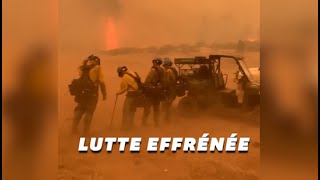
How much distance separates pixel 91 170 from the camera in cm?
160

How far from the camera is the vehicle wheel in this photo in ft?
5.15

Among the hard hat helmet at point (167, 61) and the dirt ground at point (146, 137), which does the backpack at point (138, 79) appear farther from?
the hard hat helmet at point (167, 61)

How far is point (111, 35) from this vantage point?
5.16 ft

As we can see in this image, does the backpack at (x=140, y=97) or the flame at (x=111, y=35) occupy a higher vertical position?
the flame at (x=111, y=35)

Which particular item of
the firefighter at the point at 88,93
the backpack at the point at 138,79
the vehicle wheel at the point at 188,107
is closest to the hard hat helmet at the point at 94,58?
the firefighter at the point at 88,93

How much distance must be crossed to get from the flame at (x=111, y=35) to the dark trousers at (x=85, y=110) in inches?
8.7

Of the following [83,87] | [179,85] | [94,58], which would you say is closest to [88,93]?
[83,87]

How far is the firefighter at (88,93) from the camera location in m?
1.58

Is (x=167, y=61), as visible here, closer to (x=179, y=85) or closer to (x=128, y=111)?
(x=179, y=85)

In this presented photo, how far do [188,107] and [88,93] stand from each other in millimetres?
413

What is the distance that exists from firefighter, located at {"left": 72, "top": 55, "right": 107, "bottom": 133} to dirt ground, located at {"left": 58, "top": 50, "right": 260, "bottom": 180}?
2cm

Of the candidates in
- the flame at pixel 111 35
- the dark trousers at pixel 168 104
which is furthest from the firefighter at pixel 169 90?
the flame at pixel 111 35

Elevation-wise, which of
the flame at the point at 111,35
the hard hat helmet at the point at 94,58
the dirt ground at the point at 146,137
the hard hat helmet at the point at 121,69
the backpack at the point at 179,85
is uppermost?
the flame at the point at 111,35

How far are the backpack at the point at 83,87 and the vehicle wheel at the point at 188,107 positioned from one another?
0.35m
